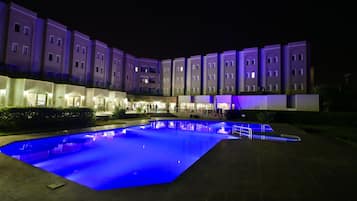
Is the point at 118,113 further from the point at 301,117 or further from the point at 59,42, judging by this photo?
the point at 301,117

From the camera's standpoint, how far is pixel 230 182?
148 inches

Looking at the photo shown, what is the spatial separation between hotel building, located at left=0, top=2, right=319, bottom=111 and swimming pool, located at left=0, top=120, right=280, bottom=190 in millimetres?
11570

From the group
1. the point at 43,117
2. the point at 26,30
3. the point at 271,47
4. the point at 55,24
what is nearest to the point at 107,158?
the point at 43,117

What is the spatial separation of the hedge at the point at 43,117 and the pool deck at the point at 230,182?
19.2 ft

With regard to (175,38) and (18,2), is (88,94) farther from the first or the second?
(175,38)

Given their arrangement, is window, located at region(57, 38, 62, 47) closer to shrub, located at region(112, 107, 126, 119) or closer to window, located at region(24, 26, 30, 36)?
window, located at region(24, 26, 30, 36)

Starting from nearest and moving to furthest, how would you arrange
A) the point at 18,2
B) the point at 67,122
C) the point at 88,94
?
the point at 67,122 < the point at 18,2 < the point at 88,94

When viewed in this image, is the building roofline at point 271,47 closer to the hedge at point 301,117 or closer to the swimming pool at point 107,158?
the hedge at point 301,117

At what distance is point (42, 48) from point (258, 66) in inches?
1112

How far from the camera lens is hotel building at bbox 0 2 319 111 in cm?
1886

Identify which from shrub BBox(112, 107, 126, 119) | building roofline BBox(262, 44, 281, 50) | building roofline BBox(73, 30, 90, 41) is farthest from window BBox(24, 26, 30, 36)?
building roofline BBox(262, 44, 281, 50)

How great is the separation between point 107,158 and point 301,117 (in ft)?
59.3

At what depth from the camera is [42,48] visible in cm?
2170

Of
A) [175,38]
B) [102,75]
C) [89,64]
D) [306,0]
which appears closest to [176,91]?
[175,38]
